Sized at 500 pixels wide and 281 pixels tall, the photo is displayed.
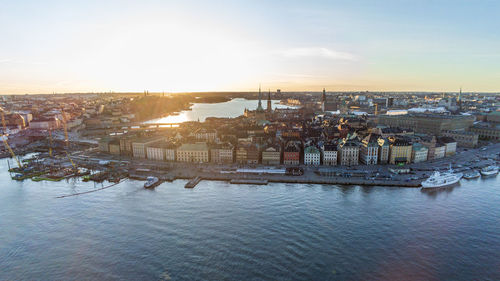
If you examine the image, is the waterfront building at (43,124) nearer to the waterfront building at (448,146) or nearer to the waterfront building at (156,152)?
the waterfront building at (156,152)

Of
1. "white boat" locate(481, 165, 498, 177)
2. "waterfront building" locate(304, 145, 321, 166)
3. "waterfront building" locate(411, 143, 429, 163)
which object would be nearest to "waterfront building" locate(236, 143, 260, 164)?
"waterfront building" locate(304, 145, 321, 166)

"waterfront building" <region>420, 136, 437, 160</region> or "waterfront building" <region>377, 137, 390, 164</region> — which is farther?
"waterfront building" <region>420, 136, 437, 160</region>

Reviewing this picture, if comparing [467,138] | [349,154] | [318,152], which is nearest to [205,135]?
→ [318,152]

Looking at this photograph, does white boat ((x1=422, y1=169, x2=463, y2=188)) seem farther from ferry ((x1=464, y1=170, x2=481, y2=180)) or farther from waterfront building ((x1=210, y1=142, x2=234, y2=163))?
Answer: waterfront building ((x1=210, y1=142, x2=234, y2=163))

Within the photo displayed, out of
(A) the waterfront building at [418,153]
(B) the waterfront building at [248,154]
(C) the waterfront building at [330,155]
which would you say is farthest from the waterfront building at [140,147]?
(A) the waterfront building at [418,153]

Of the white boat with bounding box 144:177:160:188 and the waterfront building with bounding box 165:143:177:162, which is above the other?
the waterfront building with bounding box 165:143:177:162

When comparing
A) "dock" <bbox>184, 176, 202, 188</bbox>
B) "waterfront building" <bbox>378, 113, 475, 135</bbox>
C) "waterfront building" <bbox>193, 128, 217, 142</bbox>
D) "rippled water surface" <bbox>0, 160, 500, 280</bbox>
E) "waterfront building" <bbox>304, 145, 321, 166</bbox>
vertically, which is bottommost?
"rippled water surface" <bbox>0, 160, 500, 280</bbox>

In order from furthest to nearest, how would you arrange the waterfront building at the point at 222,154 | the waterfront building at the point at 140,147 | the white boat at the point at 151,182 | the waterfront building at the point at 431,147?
the waterfront building at the point at 140,147, the waterfront building at the point at 431,147, the waterfront building at the point at 222,154, the white boat at the point at 151,182
